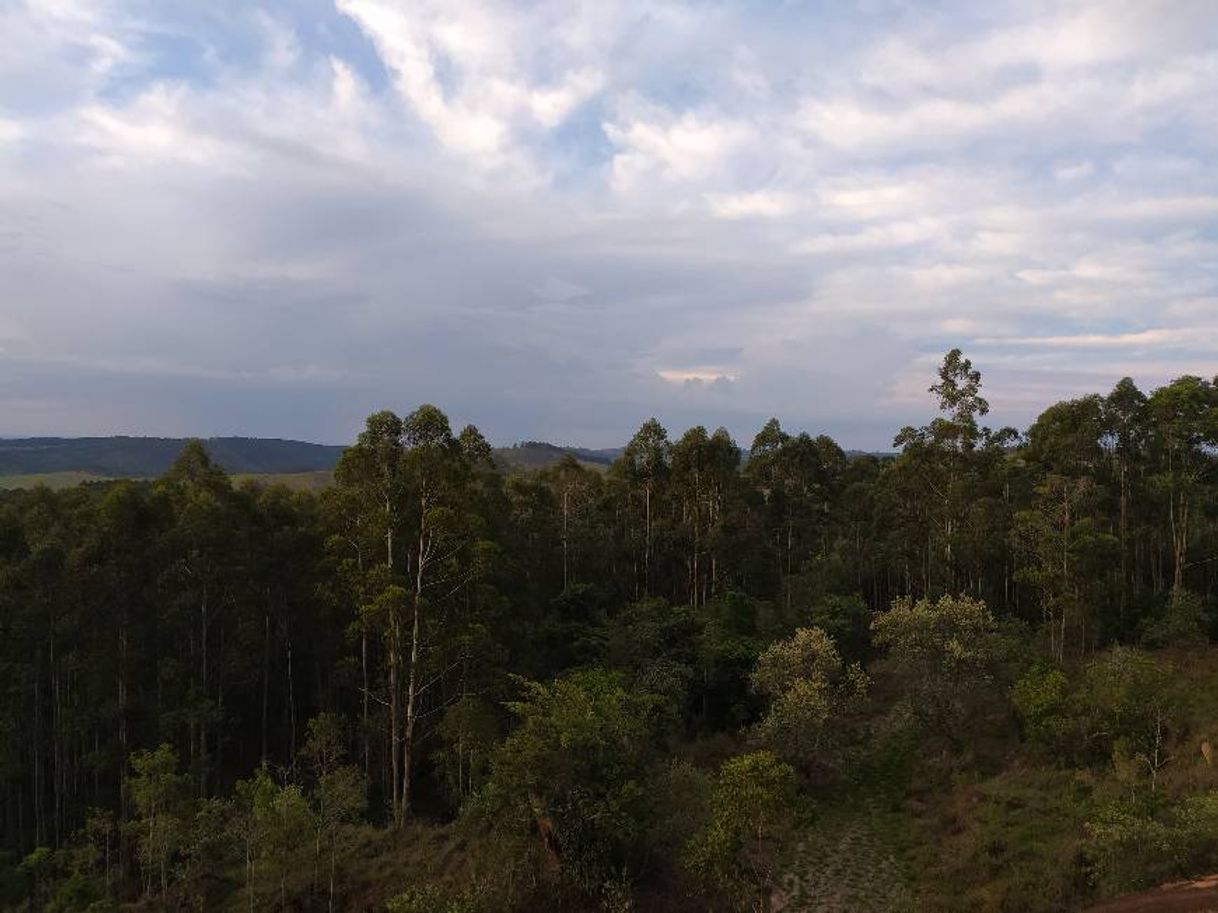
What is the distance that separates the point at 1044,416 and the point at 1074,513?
10151mm

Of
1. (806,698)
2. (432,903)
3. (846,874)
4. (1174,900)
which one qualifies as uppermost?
(1174,900)

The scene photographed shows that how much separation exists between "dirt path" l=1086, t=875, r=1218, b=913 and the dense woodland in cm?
117

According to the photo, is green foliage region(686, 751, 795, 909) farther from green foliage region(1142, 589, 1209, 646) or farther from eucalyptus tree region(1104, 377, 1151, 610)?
eucalyptus tree region(1104, 377, 1151, 610)

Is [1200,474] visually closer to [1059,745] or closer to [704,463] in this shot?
[1059,745]

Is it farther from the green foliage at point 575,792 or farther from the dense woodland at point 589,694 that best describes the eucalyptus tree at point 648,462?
the green foliage at point 575,792

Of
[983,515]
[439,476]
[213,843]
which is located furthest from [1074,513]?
[213,843]

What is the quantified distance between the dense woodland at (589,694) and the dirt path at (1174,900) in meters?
1.17

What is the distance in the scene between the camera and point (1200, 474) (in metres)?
34.7

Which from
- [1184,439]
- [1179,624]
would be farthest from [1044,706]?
[1184,439]

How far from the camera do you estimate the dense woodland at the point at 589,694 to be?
17328mm

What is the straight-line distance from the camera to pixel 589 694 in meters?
20.8

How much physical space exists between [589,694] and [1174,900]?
13.1 meters

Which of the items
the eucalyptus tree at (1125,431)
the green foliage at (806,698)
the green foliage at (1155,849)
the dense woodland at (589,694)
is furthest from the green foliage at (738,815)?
the eucalyptus tree at (1125,431)

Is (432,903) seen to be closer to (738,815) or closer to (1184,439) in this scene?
(738,815)
